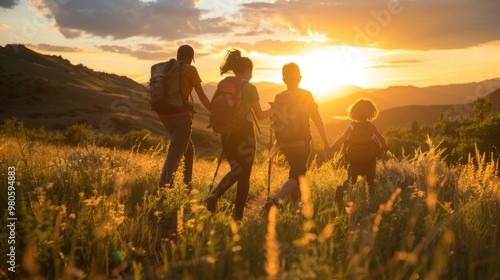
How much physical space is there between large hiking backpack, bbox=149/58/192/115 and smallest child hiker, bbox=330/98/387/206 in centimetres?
224

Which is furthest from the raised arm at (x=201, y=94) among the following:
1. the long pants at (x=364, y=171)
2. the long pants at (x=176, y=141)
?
the long pants at (x=364, y=171)

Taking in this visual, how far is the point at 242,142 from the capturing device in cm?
592

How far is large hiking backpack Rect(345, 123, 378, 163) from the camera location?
21.6 ft

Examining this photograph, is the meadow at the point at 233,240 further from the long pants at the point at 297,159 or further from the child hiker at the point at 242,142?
the long pants at the point at 297,159

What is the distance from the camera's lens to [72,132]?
29.5m

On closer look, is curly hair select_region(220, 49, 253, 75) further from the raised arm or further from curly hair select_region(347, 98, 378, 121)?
curly hair select_region(347, 98, 378, 121)

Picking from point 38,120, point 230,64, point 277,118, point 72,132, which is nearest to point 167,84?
point 230,64

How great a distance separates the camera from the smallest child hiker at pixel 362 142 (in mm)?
6594

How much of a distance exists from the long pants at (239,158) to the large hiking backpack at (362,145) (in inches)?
61.1

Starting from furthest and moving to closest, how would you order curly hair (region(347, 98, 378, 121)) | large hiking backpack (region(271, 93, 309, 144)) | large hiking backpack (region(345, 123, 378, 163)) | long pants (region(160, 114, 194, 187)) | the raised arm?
1. curly hair (region(347, 98, 378, 121))
2. large hiking backpack (region(345, 123, 378, 163))
3. long pants (region(160, 114, 194, 187))
4. the raised arm
5. large hiking backpack (region(271, 93, 309, 144))

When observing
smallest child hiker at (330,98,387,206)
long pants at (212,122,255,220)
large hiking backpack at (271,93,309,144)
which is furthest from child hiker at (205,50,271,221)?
smallest child hiker at (330,98,387,206)

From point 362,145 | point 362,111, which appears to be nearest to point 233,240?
point 362,145

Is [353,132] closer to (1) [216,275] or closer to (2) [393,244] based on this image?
(2) [393,244]

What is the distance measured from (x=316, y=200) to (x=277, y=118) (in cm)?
122
